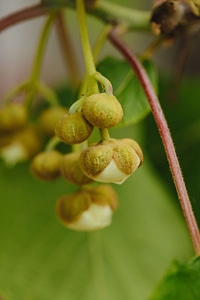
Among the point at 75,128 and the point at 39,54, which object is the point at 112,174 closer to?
the point at 75,128

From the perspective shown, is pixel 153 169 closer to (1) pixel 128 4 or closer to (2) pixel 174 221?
(2) pixel 174 221

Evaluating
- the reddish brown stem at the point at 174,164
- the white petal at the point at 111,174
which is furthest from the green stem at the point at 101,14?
the white petal at the point at 111,174

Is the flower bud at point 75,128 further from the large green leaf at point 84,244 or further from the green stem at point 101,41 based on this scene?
the large green leaf at point 84,244

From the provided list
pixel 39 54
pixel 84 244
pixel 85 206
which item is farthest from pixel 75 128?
pixel 84 244

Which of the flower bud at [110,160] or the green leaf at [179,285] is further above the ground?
the flower bud at [110,160]

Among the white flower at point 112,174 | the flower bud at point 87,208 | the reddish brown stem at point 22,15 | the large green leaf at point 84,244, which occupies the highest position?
the reddish brown stem at point 22,15
